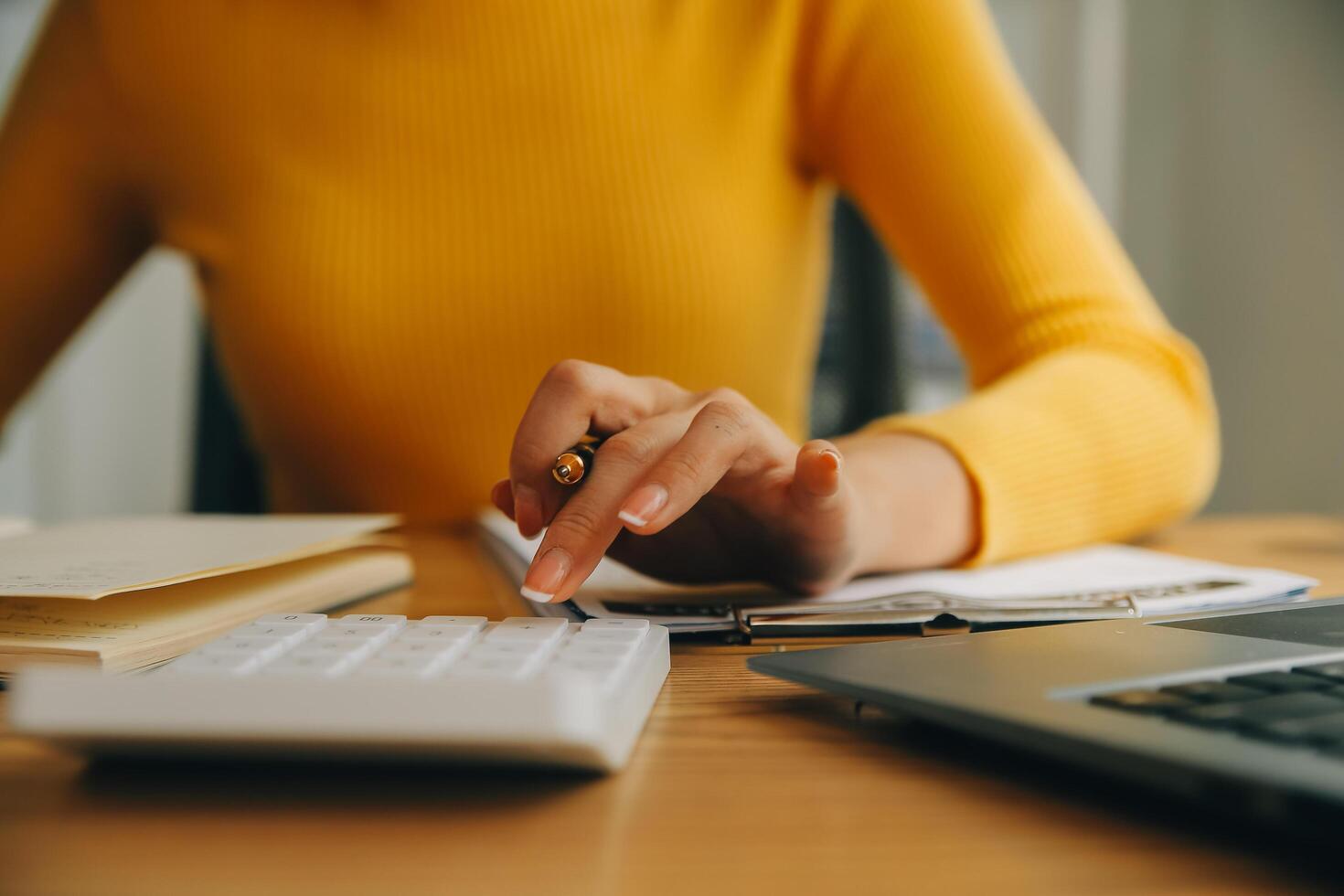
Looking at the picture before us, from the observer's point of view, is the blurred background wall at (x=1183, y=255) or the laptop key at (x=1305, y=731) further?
the blurred background wall at (x=1183, y=255)

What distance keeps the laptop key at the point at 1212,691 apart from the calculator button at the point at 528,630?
0.17 meters

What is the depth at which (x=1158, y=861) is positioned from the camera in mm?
195

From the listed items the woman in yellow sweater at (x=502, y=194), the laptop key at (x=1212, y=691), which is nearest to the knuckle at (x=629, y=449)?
the laptop key at (x=1212, y=691)

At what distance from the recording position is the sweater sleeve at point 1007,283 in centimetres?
60

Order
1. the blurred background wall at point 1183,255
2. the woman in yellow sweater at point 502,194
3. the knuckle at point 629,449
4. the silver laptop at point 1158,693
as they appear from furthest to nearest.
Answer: the blurred background wall at point 1183,255 < the woman in yellow sweater at point 502,194 < the knuckle at point 629,449 < the silver laptop at point 1158,693

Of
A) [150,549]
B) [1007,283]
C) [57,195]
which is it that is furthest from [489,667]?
[57,195]

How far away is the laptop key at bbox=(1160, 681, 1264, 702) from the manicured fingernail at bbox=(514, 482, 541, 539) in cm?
25

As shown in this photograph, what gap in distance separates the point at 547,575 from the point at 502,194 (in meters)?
0.59

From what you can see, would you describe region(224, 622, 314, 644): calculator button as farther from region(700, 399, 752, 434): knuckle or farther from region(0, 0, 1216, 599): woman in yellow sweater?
region(0, 0, 1216, 599): woman in yellow sweater

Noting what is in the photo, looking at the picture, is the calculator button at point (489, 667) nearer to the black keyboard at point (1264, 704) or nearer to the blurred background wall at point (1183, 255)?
the black keyboard at point (1264, 704)

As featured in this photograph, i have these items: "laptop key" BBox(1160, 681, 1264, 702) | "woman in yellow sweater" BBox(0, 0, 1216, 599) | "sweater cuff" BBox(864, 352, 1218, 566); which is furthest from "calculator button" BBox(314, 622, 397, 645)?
"woman in yellow sweater" BBox(0, 0, 1216, 599)

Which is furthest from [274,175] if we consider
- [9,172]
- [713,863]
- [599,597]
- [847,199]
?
[713,863]

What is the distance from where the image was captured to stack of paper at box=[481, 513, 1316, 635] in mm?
402

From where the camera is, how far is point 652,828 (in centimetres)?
22
